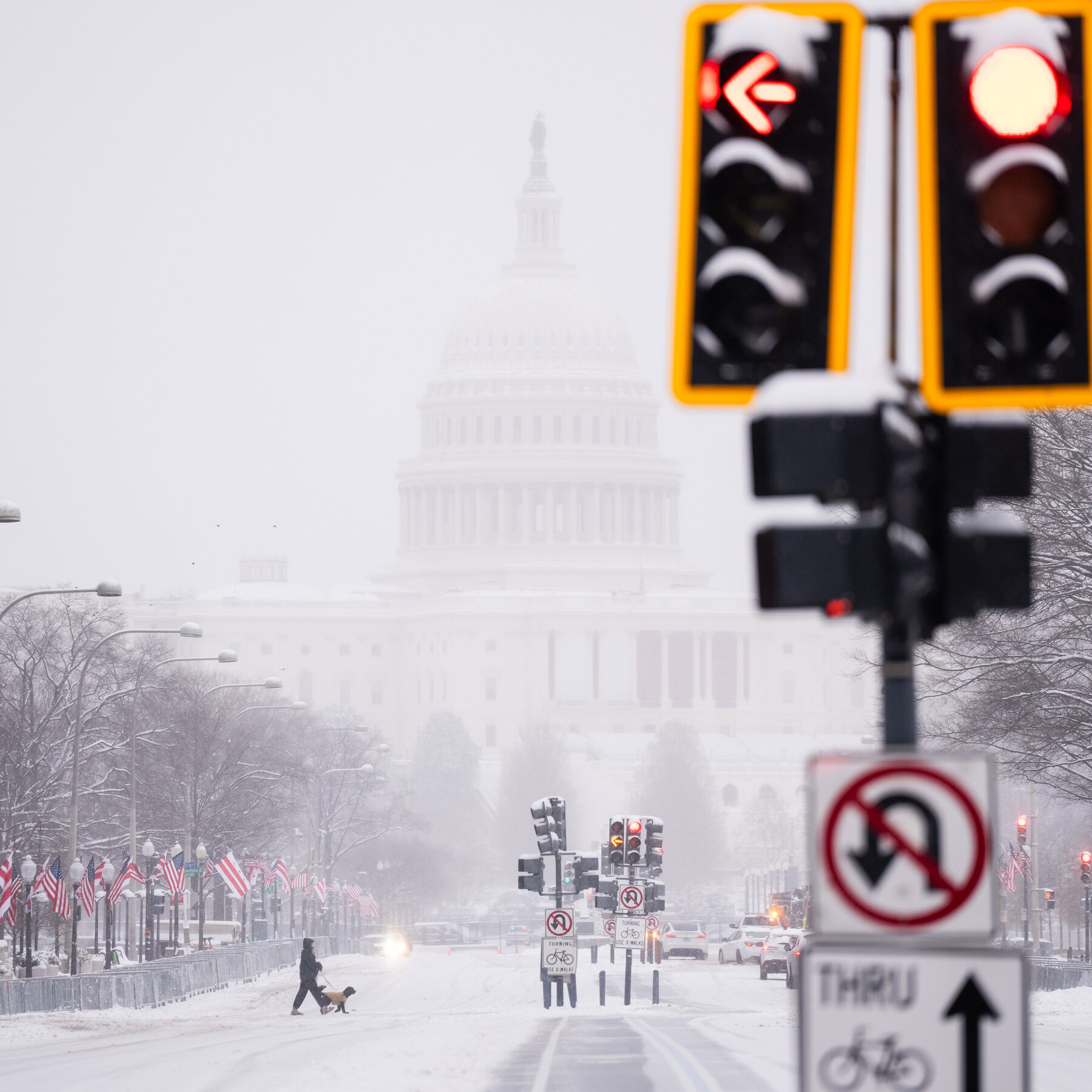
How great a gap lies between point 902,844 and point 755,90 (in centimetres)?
230

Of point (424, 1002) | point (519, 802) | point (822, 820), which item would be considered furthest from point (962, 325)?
point (519, 802)

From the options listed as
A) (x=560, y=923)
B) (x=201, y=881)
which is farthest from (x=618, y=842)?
(x=201, y=881)

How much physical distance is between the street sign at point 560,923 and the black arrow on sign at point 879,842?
130 ft

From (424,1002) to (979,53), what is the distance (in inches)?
1831

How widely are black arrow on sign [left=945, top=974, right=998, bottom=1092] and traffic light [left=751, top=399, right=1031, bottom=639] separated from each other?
1.21 metres

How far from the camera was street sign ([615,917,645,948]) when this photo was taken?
177 feet

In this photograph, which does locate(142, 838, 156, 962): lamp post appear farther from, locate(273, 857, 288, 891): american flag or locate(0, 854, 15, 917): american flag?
locate(0, 854, 15, 917): american flag

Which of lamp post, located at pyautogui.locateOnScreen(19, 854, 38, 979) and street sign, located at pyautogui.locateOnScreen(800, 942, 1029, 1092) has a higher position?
street sign, located at pyautogui.locateOnScreen(800, 942, 1029, 1092)

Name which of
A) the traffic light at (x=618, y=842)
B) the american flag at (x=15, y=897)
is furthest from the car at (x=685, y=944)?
the american flag at (x=15, y=897)

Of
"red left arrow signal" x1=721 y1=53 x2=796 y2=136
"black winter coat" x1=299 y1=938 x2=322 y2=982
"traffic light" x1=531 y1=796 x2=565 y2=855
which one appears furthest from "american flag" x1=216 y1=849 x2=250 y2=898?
"red left arrow signal" x1=721 y1=53 x2=796 y2=136

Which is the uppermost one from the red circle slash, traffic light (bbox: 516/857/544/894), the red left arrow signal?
the red left arrow signal

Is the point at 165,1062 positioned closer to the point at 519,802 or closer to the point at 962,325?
the point at 962,325

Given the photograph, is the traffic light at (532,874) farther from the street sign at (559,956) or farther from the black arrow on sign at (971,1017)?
the black arrow on sign at (971,1017)

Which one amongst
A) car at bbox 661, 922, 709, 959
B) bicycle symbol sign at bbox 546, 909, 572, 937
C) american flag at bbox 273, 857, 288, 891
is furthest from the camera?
car at bbox 661, 922, 709, 959
